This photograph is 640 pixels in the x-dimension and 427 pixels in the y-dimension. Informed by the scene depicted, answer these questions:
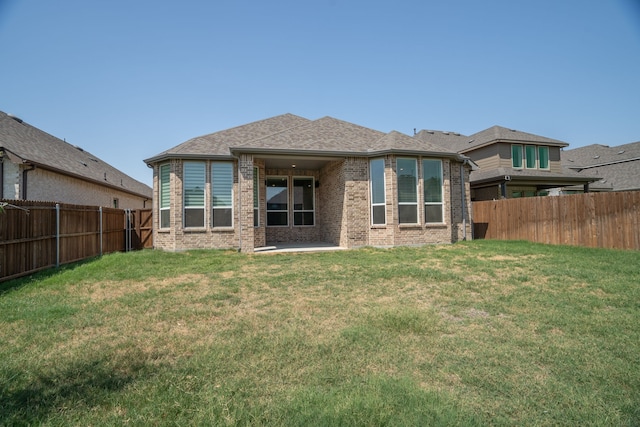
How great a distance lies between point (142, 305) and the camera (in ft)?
16.7

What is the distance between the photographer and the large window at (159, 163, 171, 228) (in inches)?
479

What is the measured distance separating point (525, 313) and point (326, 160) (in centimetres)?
938

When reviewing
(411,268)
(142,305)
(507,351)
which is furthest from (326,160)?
(507,351)

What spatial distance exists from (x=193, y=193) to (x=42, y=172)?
6.60 m

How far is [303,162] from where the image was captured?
13.2m

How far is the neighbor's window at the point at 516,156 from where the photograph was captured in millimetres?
19703

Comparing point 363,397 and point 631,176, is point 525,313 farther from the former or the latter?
point 631,176

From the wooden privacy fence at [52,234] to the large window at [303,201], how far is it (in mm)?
7397

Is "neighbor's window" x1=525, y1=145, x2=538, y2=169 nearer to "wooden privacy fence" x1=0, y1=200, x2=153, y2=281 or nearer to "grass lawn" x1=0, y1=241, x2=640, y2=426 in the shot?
"grass lawn" x1=0, y1=241, x2=640, y2=426

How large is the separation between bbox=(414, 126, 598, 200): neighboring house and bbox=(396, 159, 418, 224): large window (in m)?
8.81

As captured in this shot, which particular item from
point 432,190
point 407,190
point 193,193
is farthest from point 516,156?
point 193,193

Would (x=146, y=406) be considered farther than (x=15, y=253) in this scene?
No

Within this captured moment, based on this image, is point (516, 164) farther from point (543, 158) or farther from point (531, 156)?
point (543, 158)

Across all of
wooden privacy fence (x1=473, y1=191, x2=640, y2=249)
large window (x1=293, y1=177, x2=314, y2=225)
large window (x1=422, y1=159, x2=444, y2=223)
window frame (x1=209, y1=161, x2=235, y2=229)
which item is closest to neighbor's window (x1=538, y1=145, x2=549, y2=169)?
A: wooden privacy fence (x1=473, y1=191, x2=640, y2=249)
